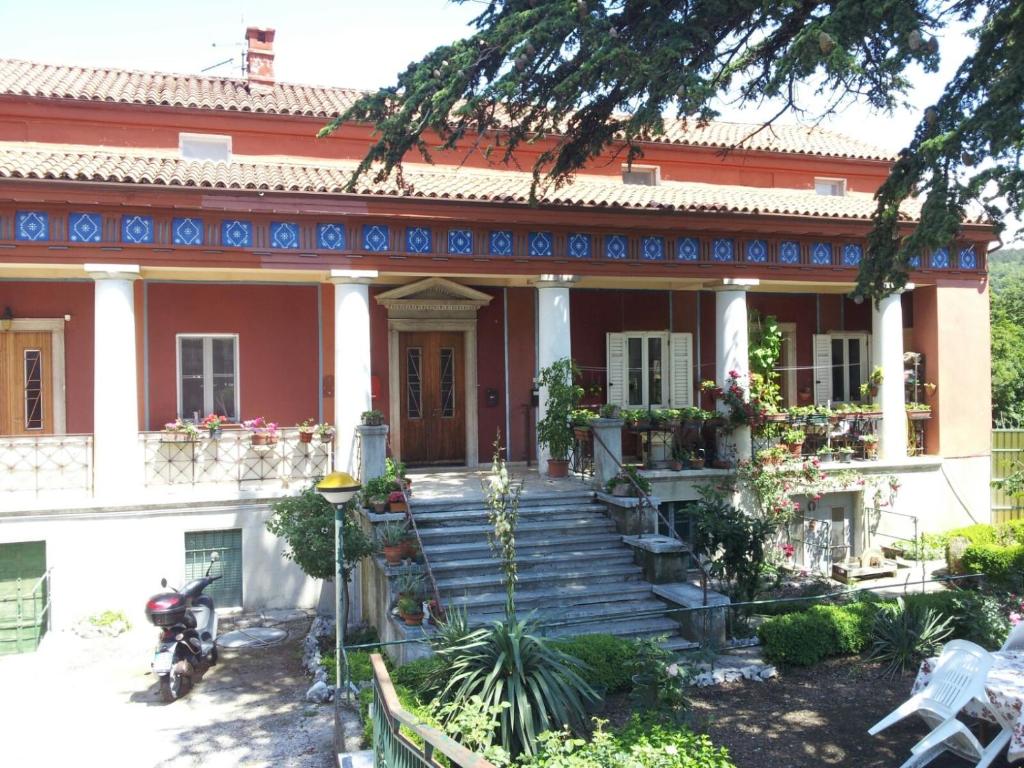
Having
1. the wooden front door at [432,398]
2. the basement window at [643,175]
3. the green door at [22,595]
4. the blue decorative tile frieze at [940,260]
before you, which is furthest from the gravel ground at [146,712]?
the blue decorative tile frieze at [940,260]

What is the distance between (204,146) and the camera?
15.3m

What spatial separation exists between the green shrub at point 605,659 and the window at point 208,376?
26.2 feet

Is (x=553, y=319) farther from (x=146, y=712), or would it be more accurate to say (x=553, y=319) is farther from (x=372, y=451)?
(x=146, y=712)

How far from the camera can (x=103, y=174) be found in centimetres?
1134

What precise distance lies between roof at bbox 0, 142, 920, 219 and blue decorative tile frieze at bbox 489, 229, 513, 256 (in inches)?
24.1

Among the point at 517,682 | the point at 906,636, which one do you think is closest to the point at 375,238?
the point at 517,682

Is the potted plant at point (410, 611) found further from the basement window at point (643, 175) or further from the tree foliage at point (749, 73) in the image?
the basement window at point (643, 175)

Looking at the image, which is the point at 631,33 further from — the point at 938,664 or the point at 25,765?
the point at 25,765

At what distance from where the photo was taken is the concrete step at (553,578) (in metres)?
9.91

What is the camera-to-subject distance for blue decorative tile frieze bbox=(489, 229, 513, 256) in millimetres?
13398

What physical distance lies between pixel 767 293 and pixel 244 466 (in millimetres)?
10378

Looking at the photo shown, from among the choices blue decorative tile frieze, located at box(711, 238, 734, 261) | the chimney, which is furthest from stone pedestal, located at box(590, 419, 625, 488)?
the chimney

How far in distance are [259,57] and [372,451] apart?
32.2ft

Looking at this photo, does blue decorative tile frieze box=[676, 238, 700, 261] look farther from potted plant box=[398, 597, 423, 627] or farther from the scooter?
the scooter
